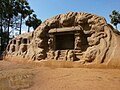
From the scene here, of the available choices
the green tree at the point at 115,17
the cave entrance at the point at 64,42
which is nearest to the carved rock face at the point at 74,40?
the cave entrance at the point at 64,42

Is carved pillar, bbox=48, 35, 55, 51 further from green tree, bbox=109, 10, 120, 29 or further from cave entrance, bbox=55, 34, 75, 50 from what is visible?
green tree, bbox=109, 10, 120, 29

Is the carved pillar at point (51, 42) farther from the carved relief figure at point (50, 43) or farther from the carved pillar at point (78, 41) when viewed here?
the carved pillar at point (78, 41)

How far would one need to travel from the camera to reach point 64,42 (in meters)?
13.2

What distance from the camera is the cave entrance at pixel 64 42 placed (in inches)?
503

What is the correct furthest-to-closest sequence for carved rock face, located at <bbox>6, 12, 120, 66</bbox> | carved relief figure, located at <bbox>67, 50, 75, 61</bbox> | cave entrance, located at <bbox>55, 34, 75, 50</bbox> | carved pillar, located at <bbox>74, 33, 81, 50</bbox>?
cave entrance, located at <bbox>55, 34, 75, 50</bbox> → carved pillar, located at <bbox>74, 33, 81, 50</bbox> → carved relief figure, located at <bbox>67, 50, 75, 61</bbox> → carved rock face, located at <bbox>6, 12, 120, 66</bbox>

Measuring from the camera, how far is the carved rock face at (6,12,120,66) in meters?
9.84

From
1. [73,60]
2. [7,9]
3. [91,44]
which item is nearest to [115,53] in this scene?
[91,44]

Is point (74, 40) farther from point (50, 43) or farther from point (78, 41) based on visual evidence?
point (50, 43)

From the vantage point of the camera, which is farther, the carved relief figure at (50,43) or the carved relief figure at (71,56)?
the carved relief figure at (50,43)

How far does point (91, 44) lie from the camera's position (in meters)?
10.6

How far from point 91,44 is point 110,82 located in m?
4.68

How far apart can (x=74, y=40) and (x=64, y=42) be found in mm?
1065

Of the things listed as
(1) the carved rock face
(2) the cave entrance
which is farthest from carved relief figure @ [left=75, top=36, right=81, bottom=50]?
(2) the cave entrance

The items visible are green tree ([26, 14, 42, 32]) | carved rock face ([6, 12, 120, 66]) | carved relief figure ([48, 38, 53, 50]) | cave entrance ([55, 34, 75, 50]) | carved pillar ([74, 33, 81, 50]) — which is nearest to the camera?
carved rock face ([6, 12, 120, 66])
